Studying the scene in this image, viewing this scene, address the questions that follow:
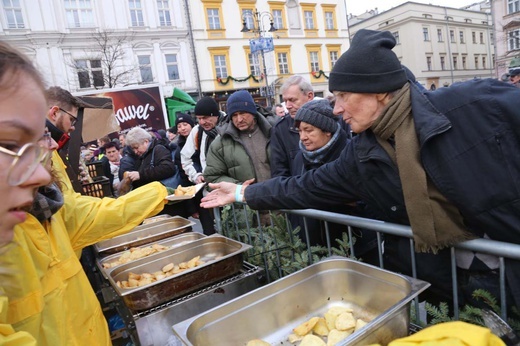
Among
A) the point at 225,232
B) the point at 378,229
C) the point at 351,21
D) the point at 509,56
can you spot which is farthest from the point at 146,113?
the point at 351,21

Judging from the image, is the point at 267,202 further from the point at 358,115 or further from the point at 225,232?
the point at 225,232

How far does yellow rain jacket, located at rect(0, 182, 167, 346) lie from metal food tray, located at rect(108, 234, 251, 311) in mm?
218

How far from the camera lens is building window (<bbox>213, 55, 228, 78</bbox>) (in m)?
25.0

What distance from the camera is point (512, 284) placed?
133 cm

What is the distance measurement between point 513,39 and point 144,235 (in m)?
40.7

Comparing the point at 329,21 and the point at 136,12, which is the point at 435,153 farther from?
→ the point at 329,21

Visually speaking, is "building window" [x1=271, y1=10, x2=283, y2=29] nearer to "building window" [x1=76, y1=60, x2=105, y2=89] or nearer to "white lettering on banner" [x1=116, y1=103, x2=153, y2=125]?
"building window" [x1=76, y1=60, x2=105, y2=89]

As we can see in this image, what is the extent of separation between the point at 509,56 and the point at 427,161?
4055 centimetres

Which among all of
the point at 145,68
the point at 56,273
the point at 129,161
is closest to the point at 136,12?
the point at 145,68

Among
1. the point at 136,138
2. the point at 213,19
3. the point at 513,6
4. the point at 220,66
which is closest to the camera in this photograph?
the point at 136,138

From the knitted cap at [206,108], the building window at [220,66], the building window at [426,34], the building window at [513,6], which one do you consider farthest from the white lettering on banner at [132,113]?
the building window at [426,34]

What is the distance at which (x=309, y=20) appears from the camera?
28766 millimetres

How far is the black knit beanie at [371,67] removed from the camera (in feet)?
5.32

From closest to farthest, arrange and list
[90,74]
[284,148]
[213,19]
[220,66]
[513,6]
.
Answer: [284,148] < [90,74] < [220,66] < [213,19] < [513,6]
